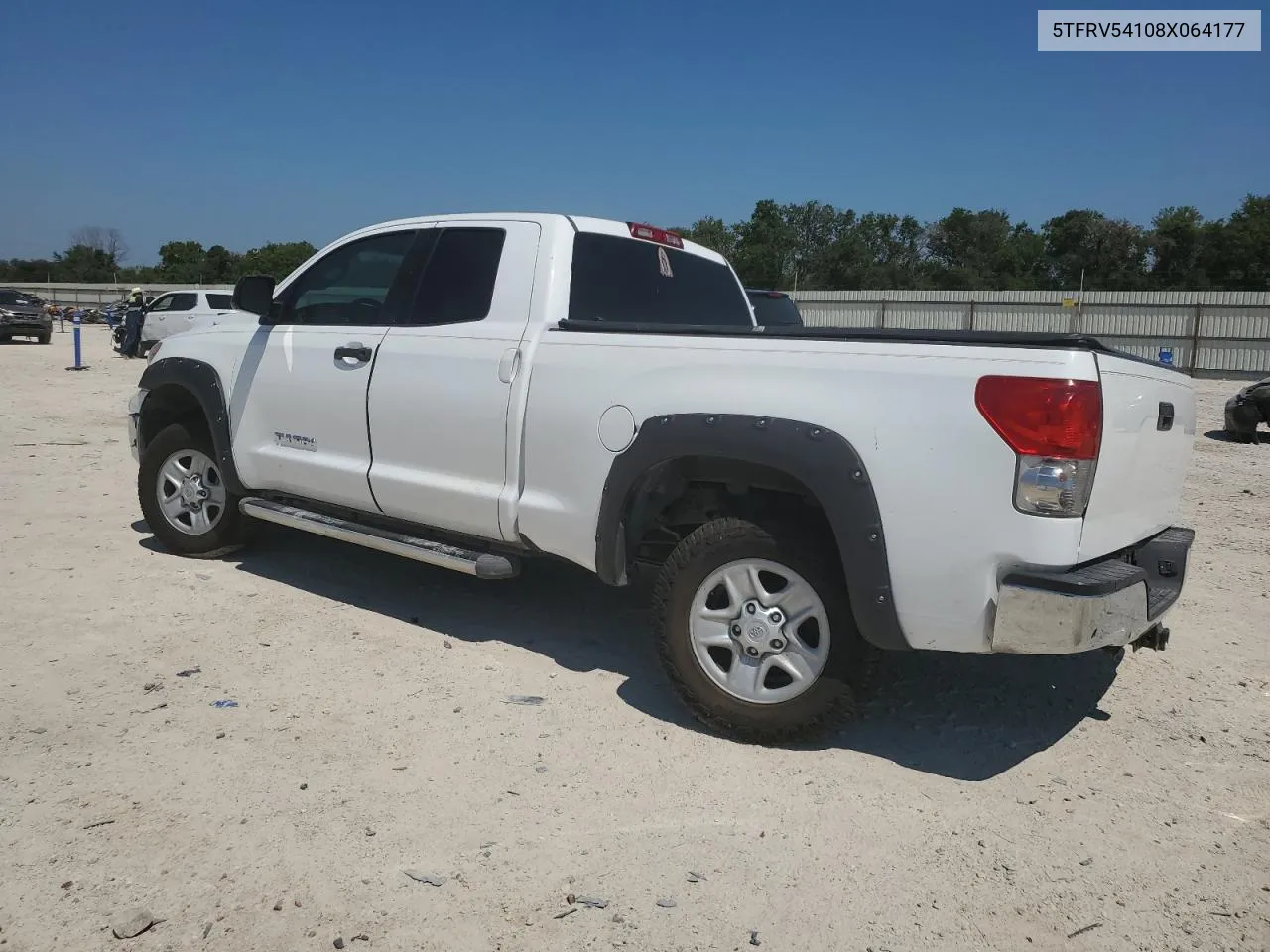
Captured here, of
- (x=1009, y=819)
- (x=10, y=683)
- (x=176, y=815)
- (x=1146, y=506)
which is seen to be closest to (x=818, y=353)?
(x=1146, y=506)

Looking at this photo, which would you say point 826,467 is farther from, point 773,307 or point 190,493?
point 773,307

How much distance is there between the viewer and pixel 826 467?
3242mm

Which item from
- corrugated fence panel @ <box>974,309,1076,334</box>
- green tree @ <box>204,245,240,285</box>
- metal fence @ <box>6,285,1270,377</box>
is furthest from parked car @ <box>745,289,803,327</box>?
green tree @ <box>204,245,240,285</box>

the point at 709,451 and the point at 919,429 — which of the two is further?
the point at 709,451

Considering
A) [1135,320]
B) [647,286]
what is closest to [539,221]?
[647,286]

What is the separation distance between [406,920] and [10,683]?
2.43 meters

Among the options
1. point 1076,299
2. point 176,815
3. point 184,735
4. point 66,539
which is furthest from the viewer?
point 1076,299

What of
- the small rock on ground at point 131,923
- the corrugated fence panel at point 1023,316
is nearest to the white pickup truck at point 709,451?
the small rock on ground at point 131,923

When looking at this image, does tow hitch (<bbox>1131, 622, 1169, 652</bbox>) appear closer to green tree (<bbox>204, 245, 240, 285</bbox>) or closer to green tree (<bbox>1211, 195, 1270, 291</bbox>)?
green tree (<bbox>1211, 195, 1270, 291</bbox>)

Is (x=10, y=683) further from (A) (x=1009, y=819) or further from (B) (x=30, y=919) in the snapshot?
(A) (x=1009, y=819)

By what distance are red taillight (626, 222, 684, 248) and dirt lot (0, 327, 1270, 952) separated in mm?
1934

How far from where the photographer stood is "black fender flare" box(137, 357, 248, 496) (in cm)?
538

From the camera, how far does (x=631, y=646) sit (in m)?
4.70

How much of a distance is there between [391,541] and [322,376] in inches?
38.2
